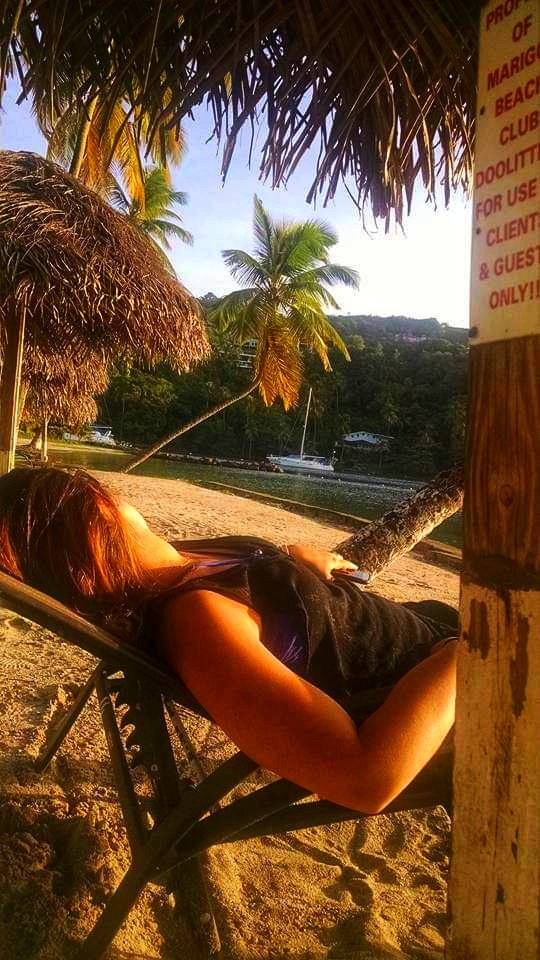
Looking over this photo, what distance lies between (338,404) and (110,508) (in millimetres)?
56964

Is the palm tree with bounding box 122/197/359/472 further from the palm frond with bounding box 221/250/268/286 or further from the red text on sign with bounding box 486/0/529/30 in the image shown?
the red text on sign with bounding box 486/0/529/30

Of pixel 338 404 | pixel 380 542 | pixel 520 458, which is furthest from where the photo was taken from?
A: pixel 338 404

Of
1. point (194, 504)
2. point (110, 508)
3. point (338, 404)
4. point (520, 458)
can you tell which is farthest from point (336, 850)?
point (338, 404)

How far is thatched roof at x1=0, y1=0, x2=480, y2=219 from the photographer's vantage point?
71.5 inches

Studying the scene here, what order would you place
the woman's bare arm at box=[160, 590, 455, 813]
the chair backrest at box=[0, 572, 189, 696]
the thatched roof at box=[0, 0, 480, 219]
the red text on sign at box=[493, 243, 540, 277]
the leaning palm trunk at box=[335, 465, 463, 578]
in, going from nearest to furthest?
the red text on sign at box=[493, 243, 540, 277] < the woman's bare arm at box=[160, 590, 455, 813] < the chair backrest at box=[0, 572, 189, 696] < the thatched roof at box=[0, 0, 480, 219] < the leaning palm trunk at box=[335, 465, 463, 578]

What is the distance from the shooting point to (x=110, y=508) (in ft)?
4.66

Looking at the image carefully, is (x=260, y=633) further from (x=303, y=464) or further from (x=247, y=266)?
(x=303, y=464)

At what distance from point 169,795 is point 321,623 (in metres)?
0.52

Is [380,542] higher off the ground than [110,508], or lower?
lower

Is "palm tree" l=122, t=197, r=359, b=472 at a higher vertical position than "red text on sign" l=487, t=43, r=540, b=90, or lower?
higher

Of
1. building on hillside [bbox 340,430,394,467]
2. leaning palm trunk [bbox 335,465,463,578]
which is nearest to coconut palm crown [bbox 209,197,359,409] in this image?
leaning palm trunk [bbox 335,465,463,578]

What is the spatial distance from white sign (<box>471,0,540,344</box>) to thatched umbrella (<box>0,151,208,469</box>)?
489 centimetres

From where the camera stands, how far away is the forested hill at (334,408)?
49594 millimetres

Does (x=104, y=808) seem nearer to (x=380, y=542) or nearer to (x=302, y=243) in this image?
(x=380, y=542)
